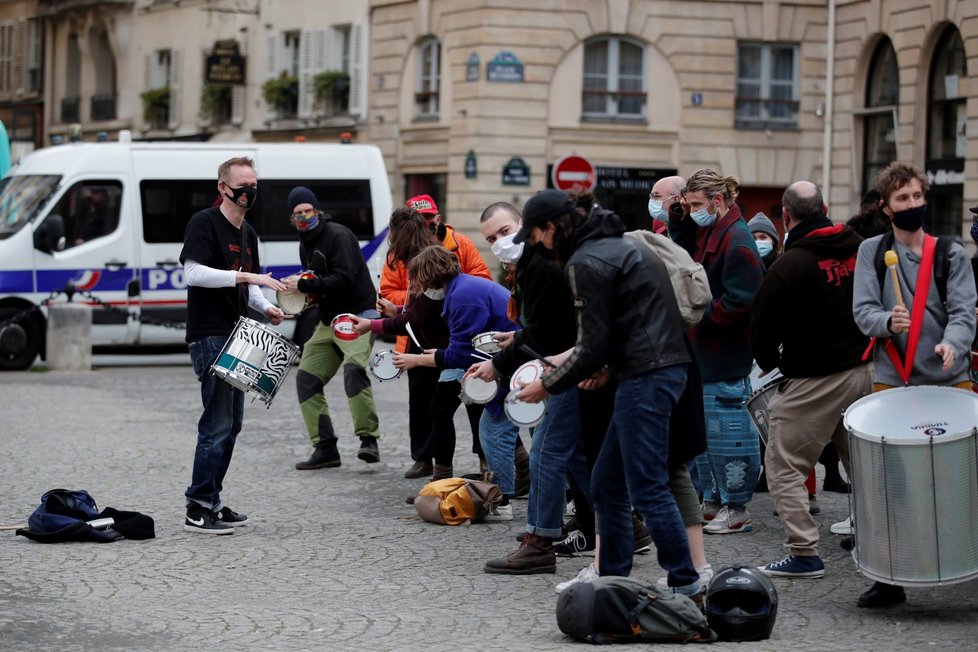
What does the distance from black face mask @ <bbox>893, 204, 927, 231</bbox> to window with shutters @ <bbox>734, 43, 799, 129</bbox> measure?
26.6 meters

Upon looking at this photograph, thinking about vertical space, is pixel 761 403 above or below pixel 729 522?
above

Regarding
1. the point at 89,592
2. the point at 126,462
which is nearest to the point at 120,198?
the point at 126,462

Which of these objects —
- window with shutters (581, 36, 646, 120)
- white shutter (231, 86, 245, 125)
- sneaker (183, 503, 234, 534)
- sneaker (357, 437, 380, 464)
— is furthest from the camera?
white shutter (231, 86, 245, 125)

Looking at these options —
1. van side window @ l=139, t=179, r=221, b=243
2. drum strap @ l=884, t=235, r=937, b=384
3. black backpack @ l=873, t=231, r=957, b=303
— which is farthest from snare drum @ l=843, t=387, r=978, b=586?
van side window @ l=139, t=179, r=221, b=243

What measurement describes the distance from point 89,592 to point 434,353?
2807 millimetres

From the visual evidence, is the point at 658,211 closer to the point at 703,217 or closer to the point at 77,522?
the point at 703,217

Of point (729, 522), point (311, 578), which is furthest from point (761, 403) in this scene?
point (311, 578)

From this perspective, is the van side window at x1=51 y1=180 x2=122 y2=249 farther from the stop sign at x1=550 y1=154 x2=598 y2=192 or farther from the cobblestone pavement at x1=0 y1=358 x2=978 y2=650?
the cobblestone pavement at x1=0 y1=358 x2=978 y2=650

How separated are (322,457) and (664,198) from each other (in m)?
3.50

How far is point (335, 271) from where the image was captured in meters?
11.7

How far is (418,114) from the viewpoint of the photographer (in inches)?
1351

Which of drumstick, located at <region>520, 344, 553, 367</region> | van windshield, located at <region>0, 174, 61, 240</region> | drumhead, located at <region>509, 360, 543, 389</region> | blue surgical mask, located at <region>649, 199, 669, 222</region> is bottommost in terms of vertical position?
drumhead, located at <region>509, 360, 543, 389</region>

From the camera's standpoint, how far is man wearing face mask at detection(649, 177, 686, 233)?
10.1 m

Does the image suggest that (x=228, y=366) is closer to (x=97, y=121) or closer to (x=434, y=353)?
(x=434, y=353)
